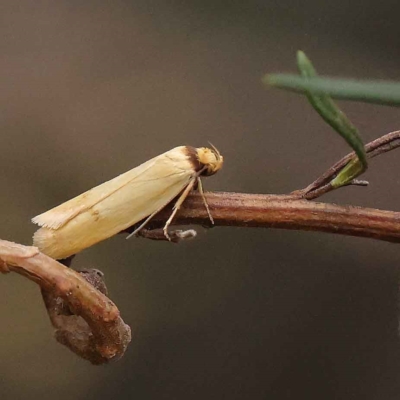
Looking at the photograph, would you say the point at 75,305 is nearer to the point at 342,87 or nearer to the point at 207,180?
the point at 342,87

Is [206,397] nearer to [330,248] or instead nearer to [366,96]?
[330,248]

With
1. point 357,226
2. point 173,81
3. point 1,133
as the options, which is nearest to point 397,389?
point 357,226

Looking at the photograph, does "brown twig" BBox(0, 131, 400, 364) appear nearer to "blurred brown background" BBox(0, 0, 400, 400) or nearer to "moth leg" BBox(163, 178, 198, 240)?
"moth leg" BBox(163, 178, 198, 240)

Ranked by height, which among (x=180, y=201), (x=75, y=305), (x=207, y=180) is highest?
(x=207, y=180)

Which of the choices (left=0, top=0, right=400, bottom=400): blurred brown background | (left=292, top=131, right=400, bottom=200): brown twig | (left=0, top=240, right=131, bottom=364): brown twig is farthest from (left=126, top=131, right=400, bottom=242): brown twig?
(left=0, top=0, right=400, bottom=400): blurred brown background

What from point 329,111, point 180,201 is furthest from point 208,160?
point 329,111
